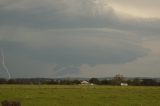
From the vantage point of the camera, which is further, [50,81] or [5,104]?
[50,81]

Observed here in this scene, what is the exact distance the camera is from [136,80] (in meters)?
165

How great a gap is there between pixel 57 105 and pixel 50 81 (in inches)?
4701

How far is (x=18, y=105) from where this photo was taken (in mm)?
11797

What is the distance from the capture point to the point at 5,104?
467 inches

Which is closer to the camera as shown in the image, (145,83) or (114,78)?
(145,83)

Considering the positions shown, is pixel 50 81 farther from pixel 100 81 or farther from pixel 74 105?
pixel 74 105

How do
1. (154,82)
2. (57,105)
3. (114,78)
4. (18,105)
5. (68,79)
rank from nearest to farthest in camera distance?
(18,105) < (57,105) < (154,82) < (68,79) < (114,78)

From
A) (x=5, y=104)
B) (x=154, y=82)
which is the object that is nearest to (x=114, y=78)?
(x=154, y=82)

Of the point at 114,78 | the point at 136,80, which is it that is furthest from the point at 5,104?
the point at 114,78

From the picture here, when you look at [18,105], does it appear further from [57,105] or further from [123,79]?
[123,79]

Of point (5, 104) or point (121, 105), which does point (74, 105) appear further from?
point (5, 104)

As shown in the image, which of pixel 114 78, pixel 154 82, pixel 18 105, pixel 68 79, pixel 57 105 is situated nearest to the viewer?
pixel 18 105

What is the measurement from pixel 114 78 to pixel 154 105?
5706 inches

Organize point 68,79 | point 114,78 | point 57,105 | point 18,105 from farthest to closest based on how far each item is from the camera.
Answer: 1. point 114,78
2. point 68,79
3. point 57,105
4. point 18,105
